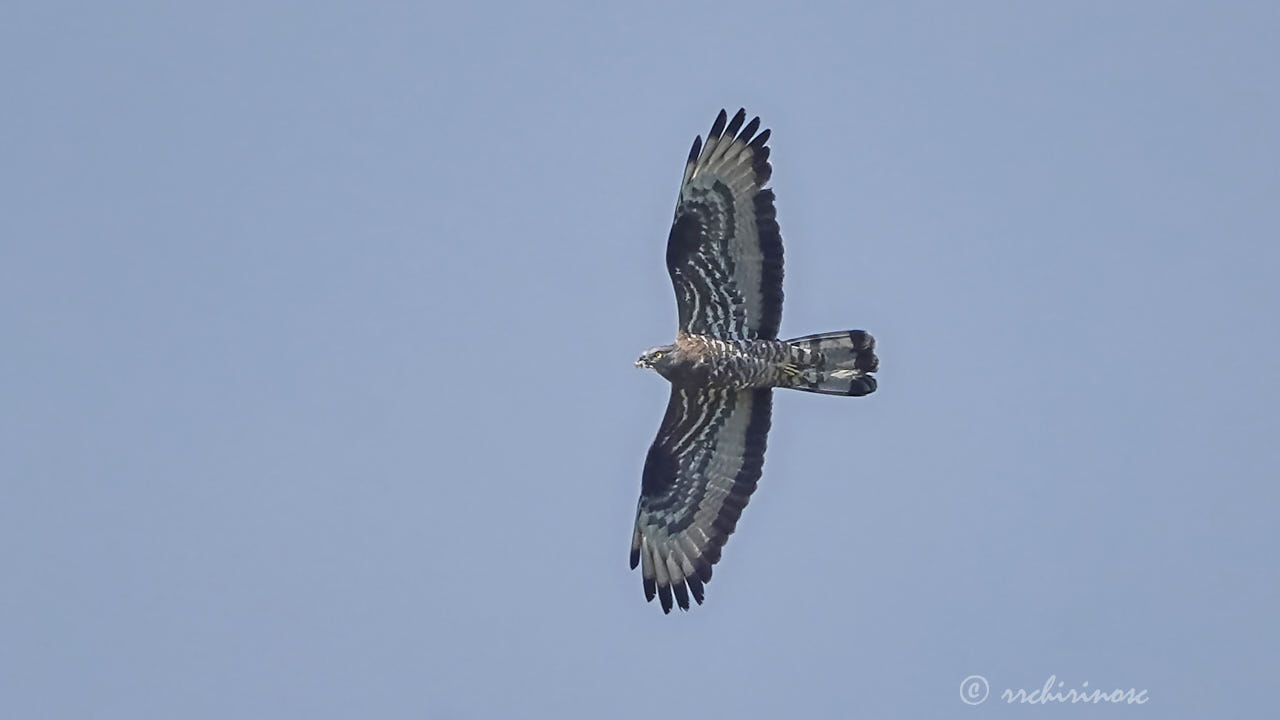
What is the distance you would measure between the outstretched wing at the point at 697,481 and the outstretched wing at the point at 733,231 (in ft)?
2.97

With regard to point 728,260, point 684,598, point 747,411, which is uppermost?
point 728,260

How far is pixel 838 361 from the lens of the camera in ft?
62.4

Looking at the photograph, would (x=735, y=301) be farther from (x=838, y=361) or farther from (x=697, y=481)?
(x=697, y=481)

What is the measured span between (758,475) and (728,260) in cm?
216

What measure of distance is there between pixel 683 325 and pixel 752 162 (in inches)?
65.2

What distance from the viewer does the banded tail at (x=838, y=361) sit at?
62.2 feet

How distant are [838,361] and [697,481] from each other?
6.04 feet

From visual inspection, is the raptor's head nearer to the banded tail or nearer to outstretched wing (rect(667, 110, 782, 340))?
outstretched wing (rect(667, 110, 782, 340))

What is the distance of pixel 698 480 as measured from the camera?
19641 mm

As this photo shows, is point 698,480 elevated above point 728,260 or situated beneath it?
situated beneath

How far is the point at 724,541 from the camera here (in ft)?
64.1

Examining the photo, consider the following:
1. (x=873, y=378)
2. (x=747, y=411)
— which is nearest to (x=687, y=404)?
(x=747, y=411)

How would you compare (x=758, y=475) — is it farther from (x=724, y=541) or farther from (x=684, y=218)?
(x=684, y=218)

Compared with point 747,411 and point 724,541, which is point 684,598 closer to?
point 724,541
